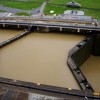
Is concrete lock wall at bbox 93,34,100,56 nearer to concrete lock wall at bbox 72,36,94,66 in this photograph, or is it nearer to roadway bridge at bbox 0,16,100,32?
concrete lock wall at bbox 72,36,94,66

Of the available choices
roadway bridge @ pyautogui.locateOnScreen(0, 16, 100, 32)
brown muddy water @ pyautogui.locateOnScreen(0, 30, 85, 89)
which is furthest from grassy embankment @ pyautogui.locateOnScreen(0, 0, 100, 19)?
brown muddy water @ pyautogui.locateOnScreen(0, 30, 85, 89)

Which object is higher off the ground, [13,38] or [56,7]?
[56,7]

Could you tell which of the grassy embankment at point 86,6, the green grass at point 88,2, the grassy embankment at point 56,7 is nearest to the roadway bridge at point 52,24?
the grassy embankment at point 86,6

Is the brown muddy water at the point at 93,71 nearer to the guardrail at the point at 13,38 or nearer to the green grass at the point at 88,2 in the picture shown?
the guardrail at the point at 13,38

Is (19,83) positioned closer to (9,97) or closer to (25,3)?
(9,97)

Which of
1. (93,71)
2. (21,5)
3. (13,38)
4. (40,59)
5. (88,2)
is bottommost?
(93,71)

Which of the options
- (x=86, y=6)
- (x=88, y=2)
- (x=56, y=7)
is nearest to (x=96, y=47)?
(x=56, y=7)

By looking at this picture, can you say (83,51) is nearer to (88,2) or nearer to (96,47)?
(96,47)

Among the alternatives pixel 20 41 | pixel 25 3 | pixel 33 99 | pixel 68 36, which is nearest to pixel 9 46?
pixel 20 41
